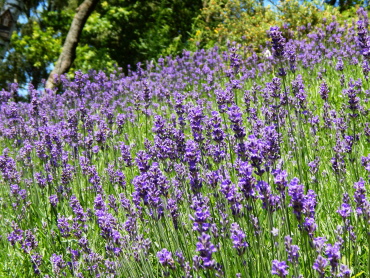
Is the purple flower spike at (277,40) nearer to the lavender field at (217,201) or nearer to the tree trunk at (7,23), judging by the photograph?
the lavender field at (217,201)

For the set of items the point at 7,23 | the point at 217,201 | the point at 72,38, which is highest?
the point at 72,38

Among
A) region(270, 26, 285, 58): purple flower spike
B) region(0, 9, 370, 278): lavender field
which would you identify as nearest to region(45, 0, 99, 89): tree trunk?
region(0, 9, 370, 278): lavender field

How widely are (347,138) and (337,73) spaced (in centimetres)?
412

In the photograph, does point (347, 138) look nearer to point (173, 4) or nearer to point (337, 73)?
point (337, 73)

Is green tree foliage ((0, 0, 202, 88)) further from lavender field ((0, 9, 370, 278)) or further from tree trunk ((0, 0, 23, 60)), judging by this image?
lavender field ((0, 9, 370, 278))

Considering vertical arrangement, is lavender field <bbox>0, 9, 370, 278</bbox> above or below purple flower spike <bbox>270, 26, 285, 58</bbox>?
below

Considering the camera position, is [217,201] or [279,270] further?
→ [217,201]

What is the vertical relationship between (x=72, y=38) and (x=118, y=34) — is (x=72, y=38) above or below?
below

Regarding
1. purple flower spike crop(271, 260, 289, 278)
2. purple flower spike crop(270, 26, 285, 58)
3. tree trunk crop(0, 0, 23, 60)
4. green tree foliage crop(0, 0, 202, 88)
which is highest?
green tree foliage crop(0, 0, 202, 88)

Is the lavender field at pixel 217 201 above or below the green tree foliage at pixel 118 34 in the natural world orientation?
below

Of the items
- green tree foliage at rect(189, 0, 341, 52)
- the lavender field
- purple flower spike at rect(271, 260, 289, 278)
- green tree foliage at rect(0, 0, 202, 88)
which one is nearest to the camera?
Result: purple flower spike at rect(271, 260, 289, 278)

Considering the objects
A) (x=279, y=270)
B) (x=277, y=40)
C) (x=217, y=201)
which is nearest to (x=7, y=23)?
(x=277, y=40)

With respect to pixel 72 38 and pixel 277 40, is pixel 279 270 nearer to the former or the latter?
pixel 277 40

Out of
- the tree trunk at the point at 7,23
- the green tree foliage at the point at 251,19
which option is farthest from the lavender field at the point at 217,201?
the green tree foliage at the point at 251,19
